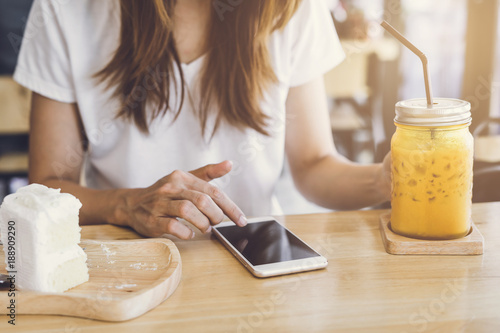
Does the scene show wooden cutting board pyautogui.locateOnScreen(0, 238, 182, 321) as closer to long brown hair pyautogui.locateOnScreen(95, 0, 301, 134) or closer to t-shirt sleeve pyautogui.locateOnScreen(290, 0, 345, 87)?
long brown hair pyautogui.locateOnScreen(95, 0, 301, 134)

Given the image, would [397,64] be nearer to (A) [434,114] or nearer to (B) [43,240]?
(A) [434,114]

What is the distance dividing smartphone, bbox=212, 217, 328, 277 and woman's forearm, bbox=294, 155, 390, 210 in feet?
0.87

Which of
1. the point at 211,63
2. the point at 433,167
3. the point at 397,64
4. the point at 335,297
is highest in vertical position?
the point at 211,63

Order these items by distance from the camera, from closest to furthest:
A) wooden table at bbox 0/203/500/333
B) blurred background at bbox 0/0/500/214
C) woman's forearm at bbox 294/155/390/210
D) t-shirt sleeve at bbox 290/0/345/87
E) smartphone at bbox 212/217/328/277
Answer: wooden table at bbox 0/203/500/333 < smartphone at bbox 212/217/328/277 < woman's forearm at bbox 294/155/390/210 < t-shirt sleeve at bbox 290/0/345/87 < blurred background at bbox 0/0/500/214

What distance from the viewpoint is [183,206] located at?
0.91 meters

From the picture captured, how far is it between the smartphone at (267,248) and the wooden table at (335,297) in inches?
0.6

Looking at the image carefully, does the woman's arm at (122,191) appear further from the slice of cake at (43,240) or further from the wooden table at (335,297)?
the slice of cake at (43,240)

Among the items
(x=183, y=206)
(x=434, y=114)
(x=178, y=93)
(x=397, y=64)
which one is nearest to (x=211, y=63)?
(x=178, y=93)

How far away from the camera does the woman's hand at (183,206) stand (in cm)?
91

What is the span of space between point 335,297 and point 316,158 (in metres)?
0.73

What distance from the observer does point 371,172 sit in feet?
3.75

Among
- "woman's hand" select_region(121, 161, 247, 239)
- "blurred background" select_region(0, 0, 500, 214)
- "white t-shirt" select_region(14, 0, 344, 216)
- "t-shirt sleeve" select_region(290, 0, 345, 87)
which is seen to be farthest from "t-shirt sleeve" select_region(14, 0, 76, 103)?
"blurred background" select_region(0, 0, 500, 214)

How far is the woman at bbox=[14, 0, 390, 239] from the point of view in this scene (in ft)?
4.21

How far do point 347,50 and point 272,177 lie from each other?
315 cm
